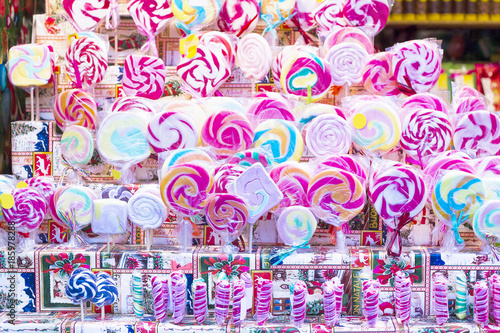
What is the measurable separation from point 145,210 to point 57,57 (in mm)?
1078

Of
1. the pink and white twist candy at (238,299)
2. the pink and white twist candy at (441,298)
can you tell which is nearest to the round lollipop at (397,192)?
the pink and white twist candy at (441,298)

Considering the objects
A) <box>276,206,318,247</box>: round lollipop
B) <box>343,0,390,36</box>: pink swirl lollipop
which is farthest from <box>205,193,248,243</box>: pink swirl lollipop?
<box>343,0,390,36</box>: pink swirl lollipop

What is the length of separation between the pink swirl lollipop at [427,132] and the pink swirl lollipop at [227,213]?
0.81 metres

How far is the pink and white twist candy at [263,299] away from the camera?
99.4 inches

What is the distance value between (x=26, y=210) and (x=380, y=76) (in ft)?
5.68

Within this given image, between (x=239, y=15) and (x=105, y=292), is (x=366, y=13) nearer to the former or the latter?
(x=239, y=15)

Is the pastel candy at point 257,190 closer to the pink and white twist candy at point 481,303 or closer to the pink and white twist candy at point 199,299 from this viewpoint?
the pink and white twist candy at point 199,299

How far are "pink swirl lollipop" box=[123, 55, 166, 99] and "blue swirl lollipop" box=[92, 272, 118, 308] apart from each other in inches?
35.6

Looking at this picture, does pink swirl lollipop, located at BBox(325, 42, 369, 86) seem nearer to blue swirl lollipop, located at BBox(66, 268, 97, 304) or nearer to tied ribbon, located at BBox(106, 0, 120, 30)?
tied ribbon, located at BBox(106, 0, 120, 30)

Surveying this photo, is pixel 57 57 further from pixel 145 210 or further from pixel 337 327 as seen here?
pixel 337 327

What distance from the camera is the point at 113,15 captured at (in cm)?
307

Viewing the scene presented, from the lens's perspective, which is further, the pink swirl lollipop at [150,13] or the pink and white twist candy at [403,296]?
the pink swirl lollipop at [150,13]

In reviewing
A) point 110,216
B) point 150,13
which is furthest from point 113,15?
point 110,216

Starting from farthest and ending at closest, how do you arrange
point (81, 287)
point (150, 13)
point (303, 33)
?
point (303, 33) → point (150, 13) → point (81, 287)
